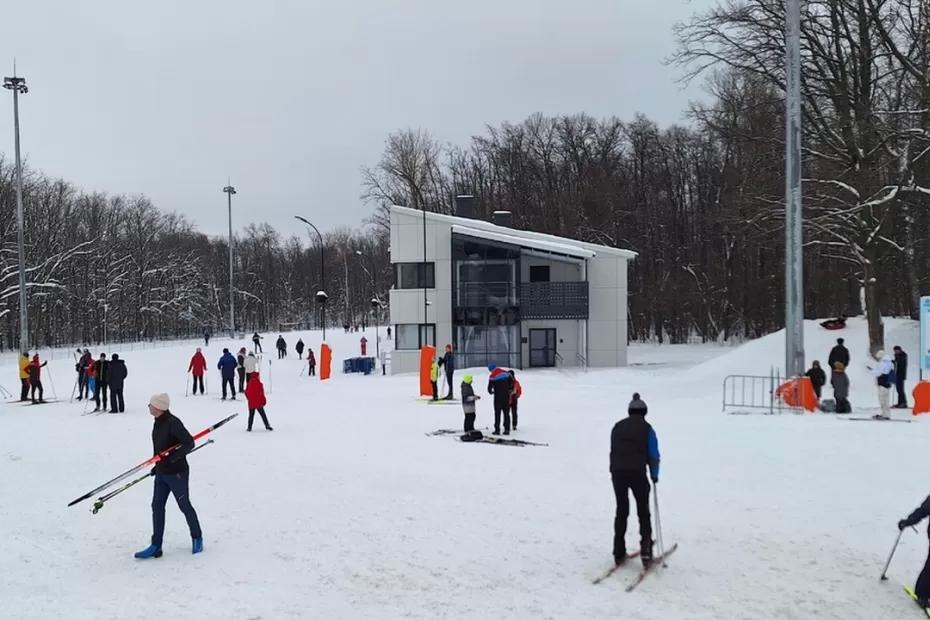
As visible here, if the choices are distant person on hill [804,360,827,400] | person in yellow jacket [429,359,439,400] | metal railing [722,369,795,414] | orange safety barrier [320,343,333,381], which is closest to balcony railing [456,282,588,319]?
orange safety barrier [320,343,333,381]

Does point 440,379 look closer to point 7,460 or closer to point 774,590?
point 7,460

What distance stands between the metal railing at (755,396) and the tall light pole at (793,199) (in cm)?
93

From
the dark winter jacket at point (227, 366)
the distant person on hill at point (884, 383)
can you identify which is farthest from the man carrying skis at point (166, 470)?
the dark winter jacket at point (227, 366)

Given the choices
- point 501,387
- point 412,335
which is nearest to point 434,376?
point 501,387

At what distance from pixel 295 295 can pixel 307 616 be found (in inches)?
4419

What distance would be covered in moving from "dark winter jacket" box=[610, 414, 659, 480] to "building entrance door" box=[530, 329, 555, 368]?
31164 millimetres

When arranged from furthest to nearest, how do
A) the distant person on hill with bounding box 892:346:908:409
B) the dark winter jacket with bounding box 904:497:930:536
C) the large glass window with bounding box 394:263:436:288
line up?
the large glass window with bounding box 394:263:436:288, the distant person on hill with bounding box 892:346:908:409, the dark winter jacket with bounding box 904:497:930:536

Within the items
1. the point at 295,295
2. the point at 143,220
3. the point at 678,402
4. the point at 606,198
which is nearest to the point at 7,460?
the point at 678,402

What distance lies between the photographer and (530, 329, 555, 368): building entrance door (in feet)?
127

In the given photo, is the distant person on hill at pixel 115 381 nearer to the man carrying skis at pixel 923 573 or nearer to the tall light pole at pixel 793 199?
the tall light pole at pixel 793 199

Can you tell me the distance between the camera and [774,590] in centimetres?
715

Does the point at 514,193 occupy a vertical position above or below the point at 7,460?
above

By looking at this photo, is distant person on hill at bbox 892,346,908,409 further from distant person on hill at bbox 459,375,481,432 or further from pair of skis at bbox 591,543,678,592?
pair of skis at bbox 591,543,678,592

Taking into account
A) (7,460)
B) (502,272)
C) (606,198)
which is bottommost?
(7,460)
